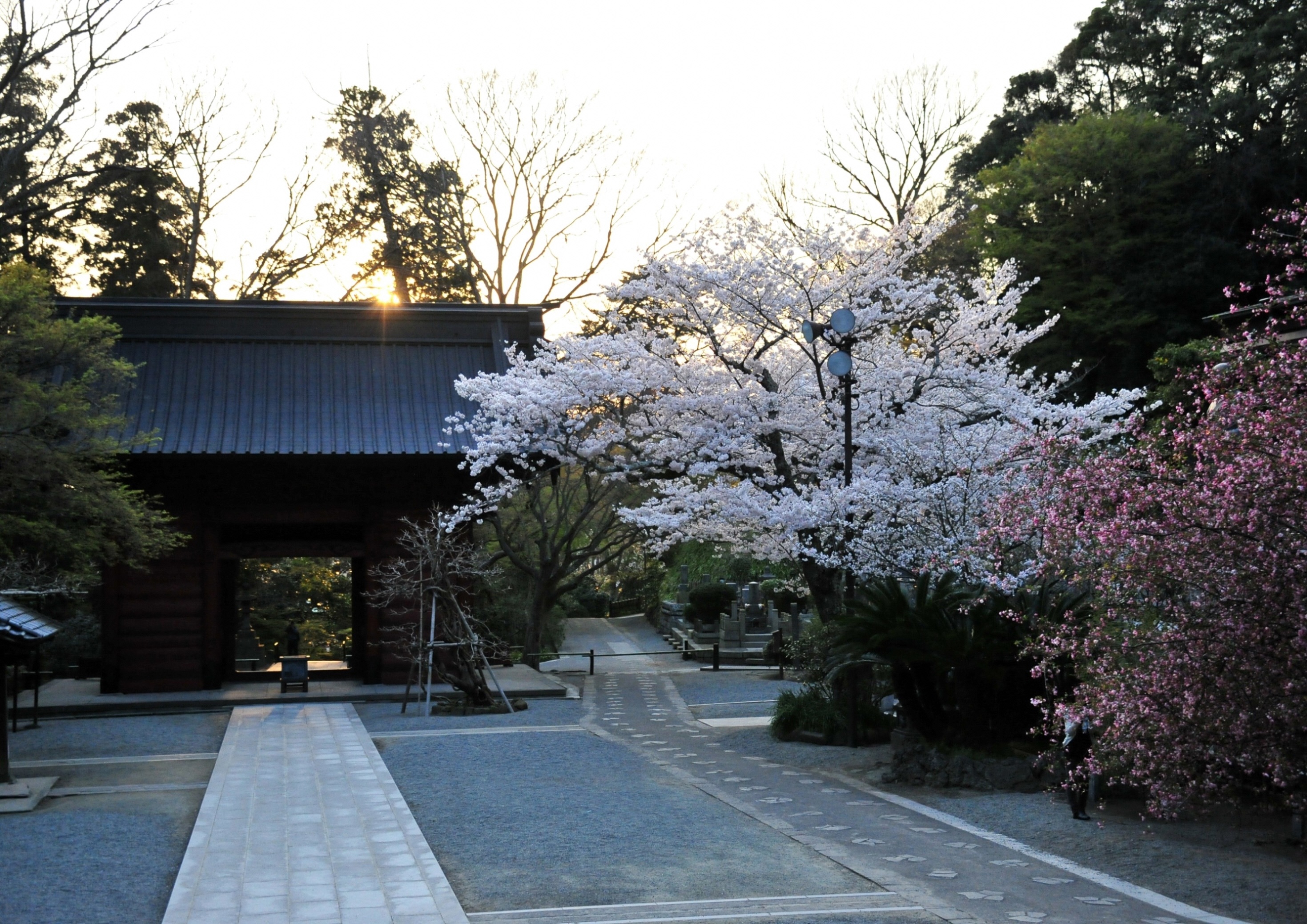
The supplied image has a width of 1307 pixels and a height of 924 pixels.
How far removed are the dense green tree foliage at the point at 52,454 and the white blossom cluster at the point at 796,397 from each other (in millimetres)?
5103

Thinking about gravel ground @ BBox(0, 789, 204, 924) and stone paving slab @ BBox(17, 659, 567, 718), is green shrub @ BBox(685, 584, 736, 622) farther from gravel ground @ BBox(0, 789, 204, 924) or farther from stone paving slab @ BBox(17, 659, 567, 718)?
gravel ground @ BBox(0, 789, 204, 924)

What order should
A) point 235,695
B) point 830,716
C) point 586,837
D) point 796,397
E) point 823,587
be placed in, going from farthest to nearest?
1. point 235,695
2. point 823,587
3. point 796,397
4. point 830,716
5. point 586,837

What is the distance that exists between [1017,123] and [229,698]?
31.1m

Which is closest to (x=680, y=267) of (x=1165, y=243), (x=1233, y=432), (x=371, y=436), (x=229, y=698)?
(x=371, y=436)

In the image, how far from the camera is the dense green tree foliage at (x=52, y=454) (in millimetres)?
14367

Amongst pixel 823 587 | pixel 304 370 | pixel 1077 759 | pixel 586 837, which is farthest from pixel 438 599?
pixel 1077 759

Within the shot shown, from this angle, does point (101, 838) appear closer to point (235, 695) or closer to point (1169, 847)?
point (1169, 847)

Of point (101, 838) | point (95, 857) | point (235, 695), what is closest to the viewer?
point (95, 857)

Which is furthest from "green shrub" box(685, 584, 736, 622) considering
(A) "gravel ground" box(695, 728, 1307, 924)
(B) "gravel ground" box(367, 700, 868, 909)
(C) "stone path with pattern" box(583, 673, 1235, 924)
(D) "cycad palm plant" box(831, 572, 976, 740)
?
(A) "gravel ground" box(695, 728, 1307, 924)

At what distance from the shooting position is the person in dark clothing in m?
9.38

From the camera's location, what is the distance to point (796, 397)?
14.6 m

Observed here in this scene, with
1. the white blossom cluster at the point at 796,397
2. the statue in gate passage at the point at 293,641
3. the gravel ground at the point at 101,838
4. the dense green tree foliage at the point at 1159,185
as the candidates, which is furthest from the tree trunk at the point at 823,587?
the dense green tree foliage at the point at 1159,185

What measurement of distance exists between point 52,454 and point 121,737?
13.0 feet

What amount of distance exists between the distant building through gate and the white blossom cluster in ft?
15.1
